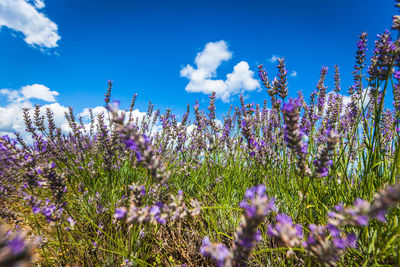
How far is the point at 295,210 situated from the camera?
1.94m

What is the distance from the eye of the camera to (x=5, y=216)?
92.7 inches

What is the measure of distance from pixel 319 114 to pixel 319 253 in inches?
114

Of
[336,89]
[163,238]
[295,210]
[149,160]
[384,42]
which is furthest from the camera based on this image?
[336,89]

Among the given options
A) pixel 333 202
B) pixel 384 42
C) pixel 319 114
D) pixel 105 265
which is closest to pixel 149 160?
pixel 105 265

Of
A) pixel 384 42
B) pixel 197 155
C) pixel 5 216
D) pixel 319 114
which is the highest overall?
pixel 319 114

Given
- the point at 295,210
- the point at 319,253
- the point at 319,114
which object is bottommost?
the point at 319,253

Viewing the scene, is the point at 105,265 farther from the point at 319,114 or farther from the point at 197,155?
the point at 319,114

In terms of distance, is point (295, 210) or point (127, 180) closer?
point (295, 210)

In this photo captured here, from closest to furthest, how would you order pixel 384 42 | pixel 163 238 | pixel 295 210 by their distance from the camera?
pixel 384 42
pixel 295 210
pixel 163 238

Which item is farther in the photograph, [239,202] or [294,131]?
[239,202]

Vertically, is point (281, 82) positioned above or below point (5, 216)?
above

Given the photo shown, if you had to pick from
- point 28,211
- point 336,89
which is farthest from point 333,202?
point 28,211

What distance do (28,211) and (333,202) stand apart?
165 inches

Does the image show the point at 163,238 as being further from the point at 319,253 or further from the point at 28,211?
the point at 28,211
